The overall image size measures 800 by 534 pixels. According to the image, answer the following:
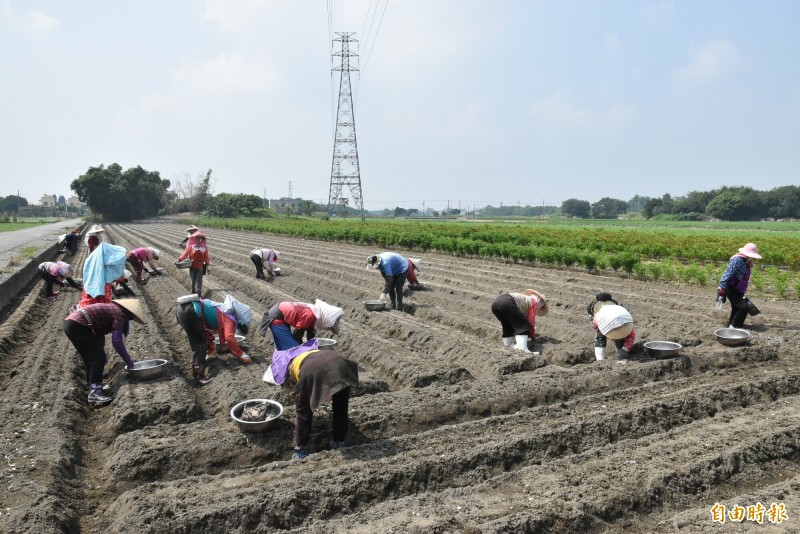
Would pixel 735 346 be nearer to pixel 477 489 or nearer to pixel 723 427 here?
pixel 723 427

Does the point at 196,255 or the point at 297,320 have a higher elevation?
the point at 196,255

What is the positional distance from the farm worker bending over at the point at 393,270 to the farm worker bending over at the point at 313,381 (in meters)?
5.42

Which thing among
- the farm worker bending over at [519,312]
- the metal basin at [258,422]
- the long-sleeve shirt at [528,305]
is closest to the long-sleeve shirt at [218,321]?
the metal basin at [258,422]

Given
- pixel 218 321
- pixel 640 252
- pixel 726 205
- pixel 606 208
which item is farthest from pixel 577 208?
pixel 218 321

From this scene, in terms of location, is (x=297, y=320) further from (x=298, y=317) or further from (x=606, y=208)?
(x=606, y=208)

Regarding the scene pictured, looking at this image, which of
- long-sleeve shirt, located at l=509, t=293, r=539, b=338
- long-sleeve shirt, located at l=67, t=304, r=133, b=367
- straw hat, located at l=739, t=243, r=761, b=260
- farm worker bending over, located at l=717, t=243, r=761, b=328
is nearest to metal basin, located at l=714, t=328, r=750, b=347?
farm worker bending over, located at l=717, t=243, r=761, b=328

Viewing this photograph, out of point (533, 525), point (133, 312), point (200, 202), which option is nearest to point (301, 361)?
point (533, 525)

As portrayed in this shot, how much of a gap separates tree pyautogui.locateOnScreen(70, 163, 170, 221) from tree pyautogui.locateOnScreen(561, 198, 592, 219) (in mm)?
76848

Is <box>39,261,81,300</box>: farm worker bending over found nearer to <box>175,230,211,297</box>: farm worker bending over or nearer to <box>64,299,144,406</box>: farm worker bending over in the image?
<box>175,230,211,297</box>: farm worker bending over

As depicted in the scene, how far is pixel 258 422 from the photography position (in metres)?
5.02

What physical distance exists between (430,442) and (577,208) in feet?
366

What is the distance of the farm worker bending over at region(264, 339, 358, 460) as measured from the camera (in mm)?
4449

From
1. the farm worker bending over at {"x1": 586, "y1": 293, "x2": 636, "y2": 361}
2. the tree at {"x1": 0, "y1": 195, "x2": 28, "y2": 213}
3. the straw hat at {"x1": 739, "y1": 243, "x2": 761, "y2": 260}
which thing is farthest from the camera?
the tree at {"x1": 0, "y1": 195, "x2": 28, "y2": 213}

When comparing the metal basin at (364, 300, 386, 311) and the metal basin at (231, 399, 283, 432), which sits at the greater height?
the metal basin at (364, 300, 386, 311)
